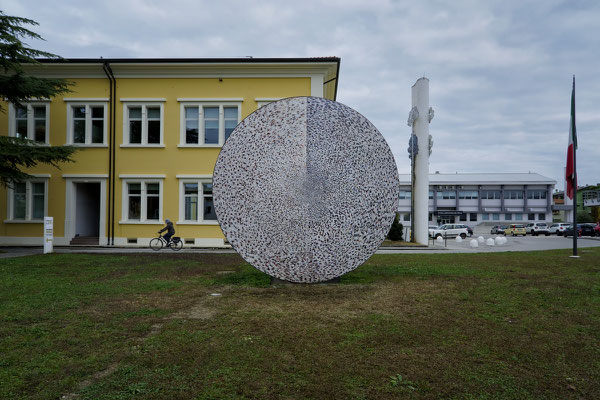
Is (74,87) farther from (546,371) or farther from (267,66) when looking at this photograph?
(546,371)

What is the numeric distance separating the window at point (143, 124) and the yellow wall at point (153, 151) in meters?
0.27

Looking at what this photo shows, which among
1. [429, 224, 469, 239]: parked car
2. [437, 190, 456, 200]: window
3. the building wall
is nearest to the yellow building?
[429, 224, 469, 239]: parked car

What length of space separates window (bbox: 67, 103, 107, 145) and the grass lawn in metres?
13.5

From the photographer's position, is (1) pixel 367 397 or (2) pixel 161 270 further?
(2) pixel 161 270

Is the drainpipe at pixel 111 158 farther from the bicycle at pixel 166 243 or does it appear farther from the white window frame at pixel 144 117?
the bicycle at pixel 166 243

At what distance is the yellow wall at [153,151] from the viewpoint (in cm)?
1995

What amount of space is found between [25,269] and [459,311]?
1042 cm

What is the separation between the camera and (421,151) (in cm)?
2330

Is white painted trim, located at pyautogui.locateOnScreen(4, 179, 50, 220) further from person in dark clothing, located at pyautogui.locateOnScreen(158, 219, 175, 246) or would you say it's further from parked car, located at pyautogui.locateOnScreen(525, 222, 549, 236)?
parked car, located at pyautogui.locateOnScreen(525, 222, 549, 236)

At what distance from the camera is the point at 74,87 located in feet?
65.9

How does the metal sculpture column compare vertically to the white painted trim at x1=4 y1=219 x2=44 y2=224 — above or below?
above

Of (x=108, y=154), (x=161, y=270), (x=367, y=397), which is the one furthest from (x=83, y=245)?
(x=367, y=397)

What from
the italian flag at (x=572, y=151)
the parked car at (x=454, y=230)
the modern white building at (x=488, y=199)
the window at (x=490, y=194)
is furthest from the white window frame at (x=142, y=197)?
the window at (x=490, y=194)

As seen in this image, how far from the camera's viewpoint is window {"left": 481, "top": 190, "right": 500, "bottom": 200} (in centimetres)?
6322
